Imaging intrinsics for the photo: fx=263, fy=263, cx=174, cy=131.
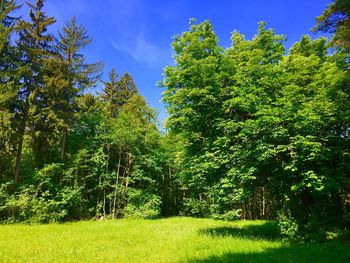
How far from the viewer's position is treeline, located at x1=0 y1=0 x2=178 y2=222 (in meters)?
17.2

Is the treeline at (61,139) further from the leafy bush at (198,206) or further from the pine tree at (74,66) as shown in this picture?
the leafy bush at (198,206)

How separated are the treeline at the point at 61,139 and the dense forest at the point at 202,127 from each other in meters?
0.09

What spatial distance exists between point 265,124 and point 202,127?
10.2 ft

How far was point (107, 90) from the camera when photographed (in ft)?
114

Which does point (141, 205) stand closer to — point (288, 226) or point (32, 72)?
point (32, 72)

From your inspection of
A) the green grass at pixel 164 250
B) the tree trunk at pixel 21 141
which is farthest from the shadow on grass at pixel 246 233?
the tree trunk at pixel 21 141

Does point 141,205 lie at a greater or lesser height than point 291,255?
greater

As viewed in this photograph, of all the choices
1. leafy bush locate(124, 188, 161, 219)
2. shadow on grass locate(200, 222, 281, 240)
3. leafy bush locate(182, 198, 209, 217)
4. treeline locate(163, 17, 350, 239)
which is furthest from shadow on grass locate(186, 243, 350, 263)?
leafy bush locate(182, 198, 209, 217)

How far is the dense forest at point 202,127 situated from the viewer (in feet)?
32.8

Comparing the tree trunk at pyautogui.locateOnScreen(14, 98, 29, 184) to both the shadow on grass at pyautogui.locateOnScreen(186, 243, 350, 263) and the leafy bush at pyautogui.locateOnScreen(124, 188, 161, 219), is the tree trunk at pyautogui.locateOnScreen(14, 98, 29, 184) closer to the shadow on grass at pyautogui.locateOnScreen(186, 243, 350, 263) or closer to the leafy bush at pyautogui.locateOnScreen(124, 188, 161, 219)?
the leafy bush at pyautogui.locateOnScreen(124, 188, 161, 219)

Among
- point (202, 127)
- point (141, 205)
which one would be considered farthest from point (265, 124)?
point (141, 205)

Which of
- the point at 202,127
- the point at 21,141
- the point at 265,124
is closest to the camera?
the point at 265,124

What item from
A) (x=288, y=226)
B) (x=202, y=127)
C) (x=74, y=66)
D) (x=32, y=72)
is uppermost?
(x=74, y=66)

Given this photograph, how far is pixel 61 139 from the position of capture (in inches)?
841
